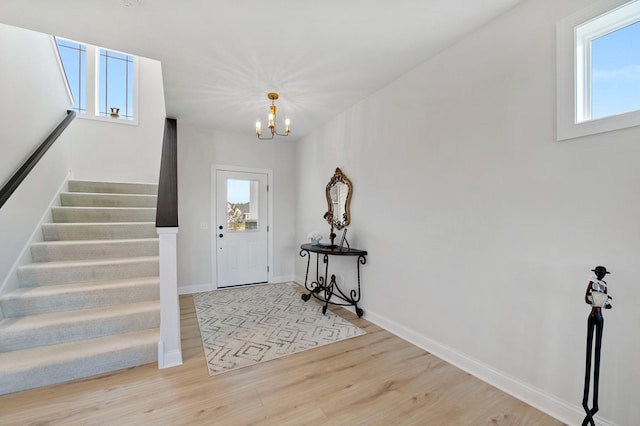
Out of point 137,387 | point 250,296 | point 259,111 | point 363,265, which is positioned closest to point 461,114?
point 363,265

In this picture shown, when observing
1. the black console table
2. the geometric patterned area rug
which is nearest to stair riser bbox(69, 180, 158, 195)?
the geometric patterned area rug

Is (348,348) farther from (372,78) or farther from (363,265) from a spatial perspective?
(372,78)

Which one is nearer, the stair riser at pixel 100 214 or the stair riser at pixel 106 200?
the stair riser at pixel 100 214

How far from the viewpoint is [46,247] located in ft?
9.04

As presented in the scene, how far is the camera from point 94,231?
3.19m

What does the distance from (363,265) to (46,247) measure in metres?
3.36

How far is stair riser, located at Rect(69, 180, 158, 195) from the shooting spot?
3885mm

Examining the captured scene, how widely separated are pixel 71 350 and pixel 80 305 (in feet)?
1.56

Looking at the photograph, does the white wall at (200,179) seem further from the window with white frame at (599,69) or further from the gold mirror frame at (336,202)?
the window with white frame at (599,69)

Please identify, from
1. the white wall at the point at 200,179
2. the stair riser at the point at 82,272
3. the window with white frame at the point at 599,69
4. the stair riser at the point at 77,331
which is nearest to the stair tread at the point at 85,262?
the stair riser at the point at 82,272

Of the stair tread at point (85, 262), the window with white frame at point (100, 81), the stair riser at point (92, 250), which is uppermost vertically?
the window with white frame at point (100, 81)

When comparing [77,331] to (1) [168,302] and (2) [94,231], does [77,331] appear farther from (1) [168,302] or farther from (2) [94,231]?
(2) [94,231]

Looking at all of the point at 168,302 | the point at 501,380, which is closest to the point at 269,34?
the point at 168,302

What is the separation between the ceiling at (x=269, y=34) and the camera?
6.35 ft
